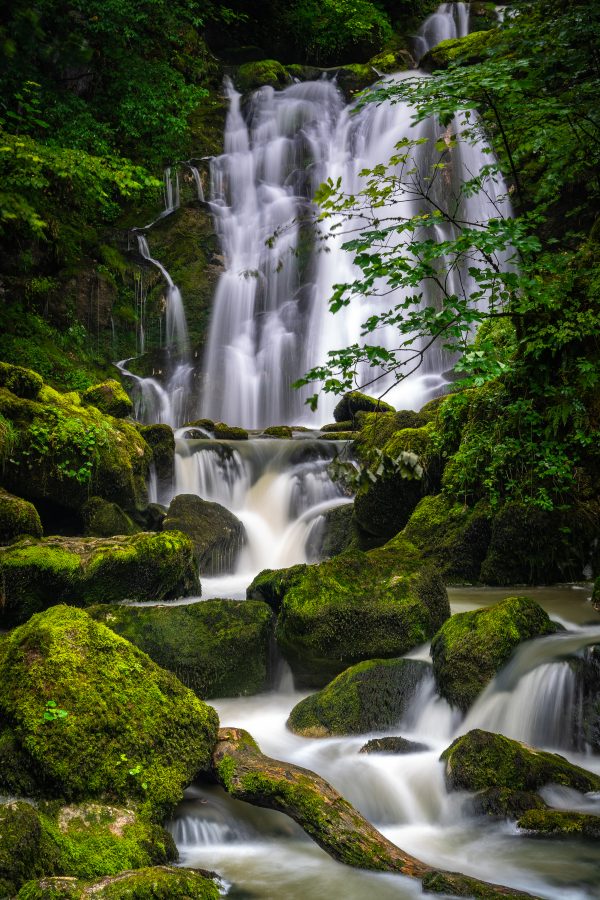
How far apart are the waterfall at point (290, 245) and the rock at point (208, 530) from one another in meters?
6.89

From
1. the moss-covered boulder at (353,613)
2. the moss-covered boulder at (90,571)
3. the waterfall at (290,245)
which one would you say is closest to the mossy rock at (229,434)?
the waterfall at (290,245)

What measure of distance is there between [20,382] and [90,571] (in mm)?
4007

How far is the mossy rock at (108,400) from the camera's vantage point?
11.7 meters

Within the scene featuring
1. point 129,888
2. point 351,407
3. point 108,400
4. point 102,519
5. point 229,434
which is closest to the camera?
point 129,888

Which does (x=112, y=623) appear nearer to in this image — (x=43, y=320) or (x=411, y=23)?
(x=43, y=320)

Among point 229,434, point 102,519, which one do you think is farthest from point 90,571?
point 229,434

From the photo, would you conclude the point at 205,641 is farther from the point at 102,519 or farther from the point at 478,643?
the point at 102,519

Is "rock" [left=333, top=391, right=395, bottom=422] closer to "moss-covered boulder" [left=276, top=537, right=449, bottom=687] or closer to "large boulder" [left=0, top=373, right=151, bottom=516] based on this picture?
"large boulder" [left=0, top=373, right=151, bottom=516]

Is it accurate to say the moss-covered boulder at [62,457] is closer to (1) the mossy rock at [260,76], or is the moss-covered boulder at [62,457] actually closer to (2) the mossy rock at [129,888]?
(2) the mossy rock at [129,888]

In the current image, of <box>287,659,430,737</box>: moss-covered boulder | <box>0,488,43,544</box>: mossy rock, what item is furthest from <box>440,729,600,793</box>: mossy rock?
<box>0,488,43,544</box>: mossy rock

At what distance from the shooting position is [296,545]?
10250mm

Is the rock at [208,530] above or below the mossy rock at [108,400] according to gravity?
below

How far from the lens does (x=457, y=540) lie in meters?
7.82

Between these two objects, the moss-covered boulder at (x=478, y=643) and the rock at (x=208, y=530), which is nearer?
the moss-covered boulder at (x=478, y=643)
